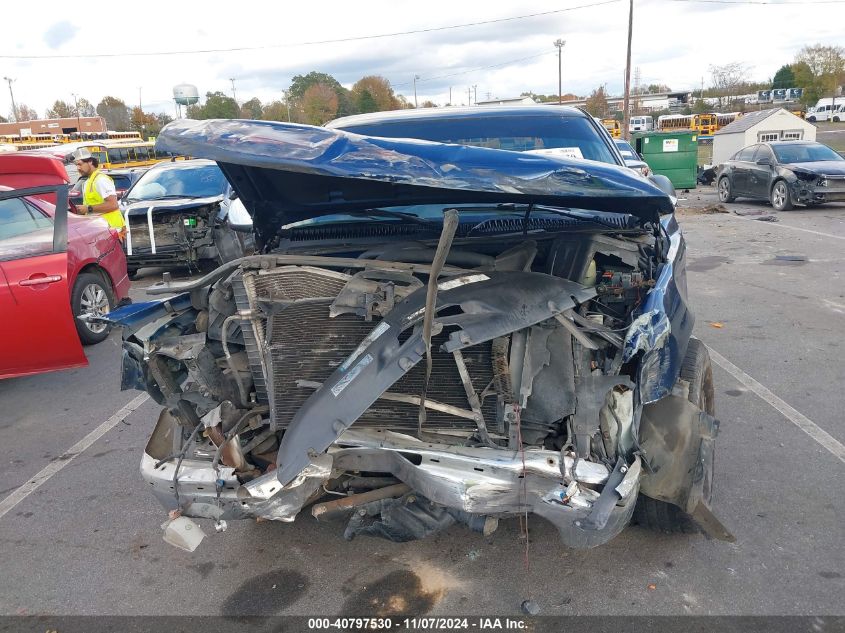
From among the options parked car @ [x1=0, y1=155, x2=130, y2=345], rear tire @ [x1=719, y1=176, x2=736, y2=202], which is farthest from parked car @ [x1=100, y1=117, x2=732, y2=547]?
rear tire @ [x1=719, y1=176, x2=736, y2=202]

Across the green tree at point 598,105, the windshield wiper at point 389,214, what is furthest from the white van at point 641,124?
the windshield wiper at point 389,214

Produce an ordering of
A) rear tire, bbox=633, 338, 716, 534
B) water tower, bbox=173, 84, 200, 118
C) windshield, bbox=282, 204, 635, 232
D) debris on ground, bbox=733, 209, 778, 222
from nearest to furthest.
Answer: rear tire, bbox=633, 338, 716, 534 → windshield, bbox=282, 204, 635, 232 → debris on ground, bbox=733, 209, 778, 222 → water tower, bbox=173, 84, 200, 118

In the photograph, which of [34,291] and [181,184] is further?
[181,184]

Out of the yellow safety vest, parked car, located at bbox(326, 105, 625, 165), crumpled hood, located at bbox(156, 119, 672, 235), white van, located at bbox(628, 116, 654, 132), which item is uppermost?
white van, located at bbox(628, 116, 654, 132)

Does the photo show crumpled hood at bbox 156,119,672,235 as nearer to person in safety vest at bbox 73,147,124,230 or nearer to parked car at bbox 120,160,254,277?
person in safety vest at bbox 73,147,124,230

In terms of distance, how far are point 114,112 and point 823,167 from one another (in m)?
79.0

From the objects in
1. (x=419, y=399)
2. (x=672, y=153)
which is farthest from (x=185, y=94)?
(x=419, y=399)

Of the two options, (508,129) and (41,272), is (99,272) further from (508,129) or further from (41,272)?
(508,129)

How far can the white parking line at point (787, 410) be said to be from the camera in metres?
3.64

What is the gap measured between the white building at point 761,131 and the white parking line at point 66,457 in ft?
72.4

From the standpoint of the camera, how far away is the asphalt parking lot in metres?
2.61

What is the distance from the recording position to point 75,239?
575 centimetres

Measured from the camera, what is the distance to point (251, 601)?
8.83ft

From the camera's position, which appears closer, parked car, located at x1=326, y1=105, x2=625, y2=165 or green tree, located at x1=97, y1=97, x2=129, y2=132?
parked car, located at x1=326, y1=105, x2=625, y2=165
